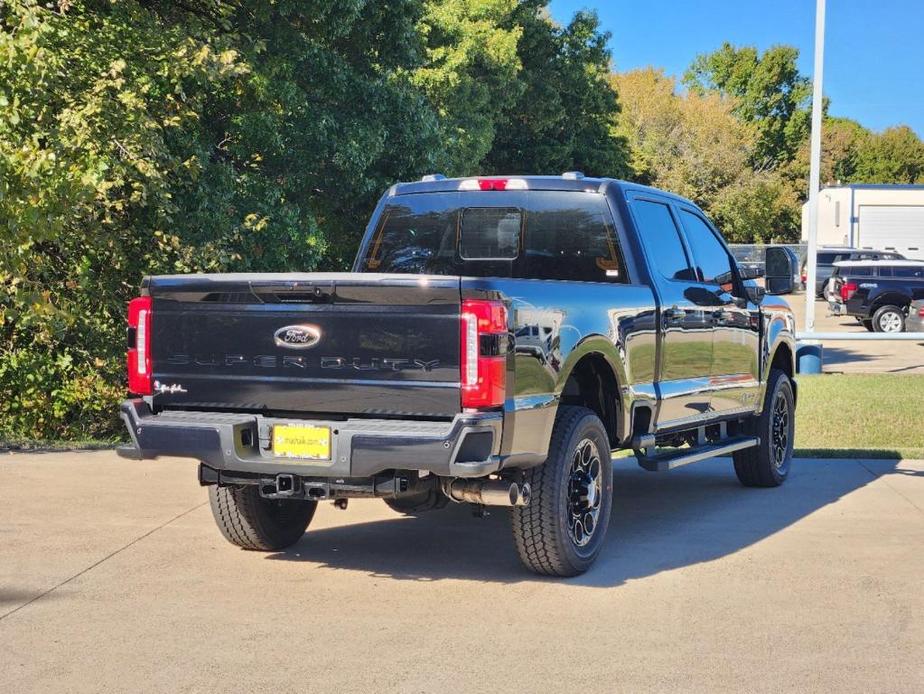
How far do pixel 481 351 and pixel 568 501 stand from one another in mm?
1332

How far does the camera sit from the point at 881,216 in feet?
198

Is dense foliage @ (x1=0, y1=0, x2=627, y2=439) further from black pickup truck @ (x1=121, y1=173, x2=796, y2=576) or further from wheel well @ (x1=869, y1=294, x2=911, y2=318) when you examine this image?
wheel well @ (x1=869, y1=294, x2=911, y2=318)

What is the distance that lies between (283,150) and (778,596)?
15.8 meters

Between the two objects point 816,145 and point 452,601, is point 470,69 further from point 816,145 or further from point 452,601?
point 452,601

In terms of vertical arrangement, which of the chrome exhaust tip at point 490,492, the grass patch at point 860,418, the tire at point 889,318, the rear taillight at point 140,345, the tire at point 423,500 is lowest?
the grass patch at point 860,418

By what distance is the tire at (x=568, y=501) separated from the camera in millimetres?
7031

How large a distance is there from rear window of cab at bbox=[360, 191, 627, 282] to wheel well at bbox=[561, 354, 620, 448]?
31.1 inches

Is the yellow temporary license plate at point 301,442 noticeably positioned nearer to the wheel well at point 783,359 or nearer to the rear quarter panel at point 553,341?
the rear quarter panel at point 553,341

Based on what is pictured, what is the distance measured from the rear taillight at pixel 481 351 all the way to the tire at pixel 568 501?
836 millimetres

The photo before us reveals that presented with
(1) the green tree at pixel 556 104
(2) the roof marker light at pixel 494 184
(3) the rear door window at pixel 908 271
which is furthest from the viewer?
(1) the green tree at pixel 556 104

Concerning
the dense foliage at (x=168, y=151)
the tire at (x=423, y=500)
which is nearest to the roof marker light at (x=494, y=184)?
the tire at (x=423, y=500)

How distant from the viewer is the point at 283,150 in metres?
21.4

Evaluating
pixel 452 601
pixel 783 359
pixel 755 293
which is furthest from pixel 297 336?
pixel 783 359

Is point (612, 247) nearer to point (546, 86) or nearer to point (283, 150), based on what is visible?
point (283, 150)
